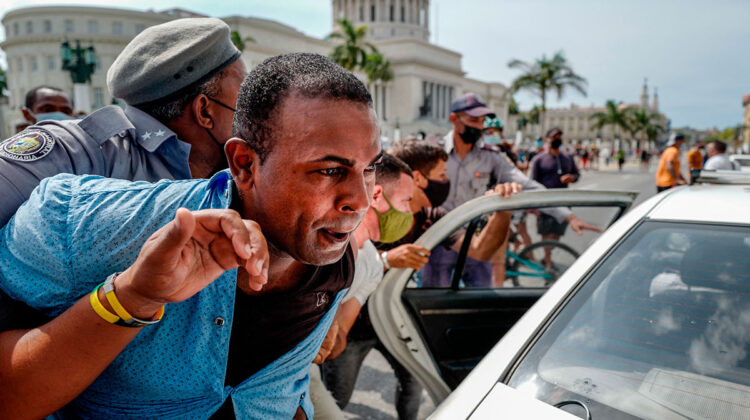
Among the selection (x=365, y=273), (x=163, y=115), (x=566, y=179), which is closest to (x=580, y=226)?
(x=365, y=273)

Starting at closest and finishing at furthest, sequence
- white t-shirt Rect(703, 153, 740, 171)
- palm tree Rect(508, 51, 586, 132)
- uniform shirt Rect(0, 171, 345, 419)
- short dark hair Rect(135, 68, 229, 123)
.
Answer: uniform shirt Rect(0, 171, 345, 419)
short dark hair Rect(135, 68, 229, 123)
white t-shirt Rect(703, 153, 740, 171)
palm tree Rect(508, 51, 586, 132)

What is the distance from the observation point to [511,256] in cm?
424

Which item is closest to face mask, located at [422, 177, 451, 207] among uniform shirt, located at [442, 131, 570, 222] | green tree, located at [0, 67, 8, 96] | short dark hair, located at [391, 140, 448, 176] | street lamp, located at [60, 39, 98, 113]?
short dark hair, located at [391, 140, 448, 176]

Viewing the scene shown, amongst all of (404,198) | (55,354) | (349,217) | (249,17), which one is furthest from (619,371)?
(249,17)

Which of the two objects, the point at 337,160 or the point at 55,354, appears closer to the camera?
the point at 55,354

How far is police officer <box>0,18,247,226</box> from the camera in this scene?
4.86ft

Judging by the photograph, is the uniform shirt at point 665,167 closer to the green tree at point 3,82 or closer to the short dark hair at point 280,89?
the short dark hair at point 280,89

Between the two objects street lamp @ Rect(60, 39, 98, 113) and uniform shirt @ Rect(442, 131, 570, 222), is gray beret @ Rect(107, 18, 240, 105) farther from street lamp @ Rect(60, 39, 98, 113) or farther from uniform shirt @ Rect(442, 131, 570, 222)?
street lamp @ Rect(60, 39, 98, 113)

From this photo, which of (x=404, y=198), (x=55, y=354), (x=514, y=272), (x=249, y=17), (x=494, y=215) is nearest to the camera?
(x=55, y=354)

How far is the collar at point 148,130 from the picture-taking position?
1613 millimetres

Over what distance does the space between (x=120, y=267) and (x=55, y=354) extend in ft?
0.63

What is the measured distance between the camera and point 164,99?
1.71 meters

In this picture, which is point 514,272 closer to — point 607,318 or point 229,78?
point 607,318

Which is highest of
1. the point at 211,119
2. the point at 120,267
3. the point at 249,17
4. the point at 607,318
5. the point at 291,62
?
the point at 249,17
